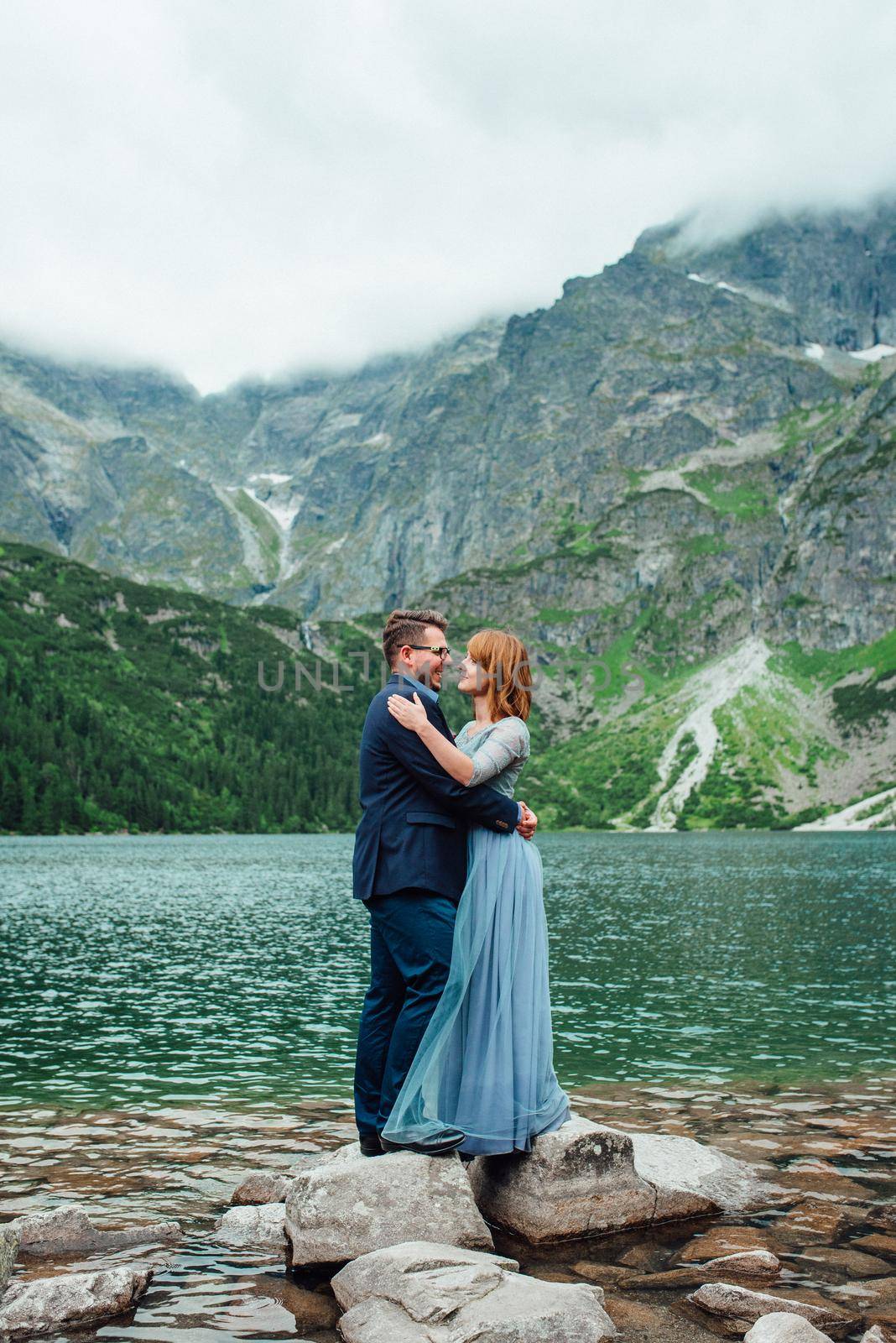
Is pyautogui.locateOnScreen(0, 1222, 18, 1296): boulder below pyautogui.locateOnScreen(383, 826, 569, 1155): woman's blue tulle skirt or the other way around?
below

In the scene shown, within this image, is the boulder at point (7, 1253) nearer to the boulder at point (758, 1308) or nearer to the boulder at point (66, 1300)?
the boulder at point (66, 1300)

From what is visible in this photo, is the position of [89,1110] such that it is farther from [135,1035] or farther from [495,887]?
[495,887]

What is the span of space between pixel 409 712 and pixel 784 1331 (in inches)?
231

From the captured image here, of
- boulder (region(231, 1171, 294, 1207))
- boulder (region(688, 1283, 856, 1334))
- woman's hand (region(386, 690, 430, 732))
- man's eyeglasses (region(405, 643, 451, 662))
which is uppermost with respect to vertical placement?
man's eyeglasses (region(405, 643, 451, 662))

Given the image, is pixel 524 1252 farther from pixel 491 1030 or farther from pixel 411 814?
pixel 411 814

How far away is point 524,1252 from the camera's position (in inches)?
394

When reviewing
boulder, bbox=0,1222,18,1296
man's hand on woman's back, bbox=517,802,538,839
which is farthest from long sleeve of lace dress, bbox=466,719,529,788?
boulder, bbox=0,1222,18,1296

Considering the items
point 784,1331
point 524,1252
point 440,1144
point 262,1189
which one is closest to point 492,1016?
point 440,1144

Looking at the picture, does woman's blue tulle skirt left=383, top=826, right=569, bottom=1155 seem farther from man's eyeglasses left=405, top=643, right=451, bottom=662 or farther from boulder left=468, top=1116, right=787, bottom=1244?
man's eyeglasses left=405, top=643, right=451, bottom=662

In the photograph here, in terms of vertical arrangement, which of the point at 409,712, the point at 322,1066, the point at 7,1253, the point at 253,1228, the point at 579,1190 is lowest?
the point at 322,1066

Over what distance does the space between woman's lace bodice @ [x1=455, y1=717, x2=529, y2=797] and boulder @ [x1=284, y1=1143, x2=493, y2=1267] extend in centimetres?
369

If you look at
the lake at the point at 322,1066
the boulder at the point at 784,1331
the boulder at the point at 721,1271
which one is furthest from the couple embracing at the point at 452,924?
the boulder at the point at 784,1331

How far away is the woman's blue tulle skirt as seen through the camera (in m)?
10.3

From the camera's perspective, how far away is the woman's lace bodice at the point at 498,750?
33.4 feet
